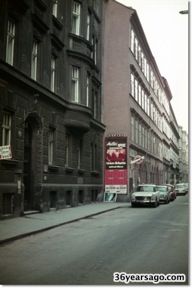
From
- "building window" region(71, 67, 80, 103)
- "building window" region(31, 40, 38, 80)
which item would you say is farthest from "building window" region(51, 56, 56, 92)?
"building window" region(71, 67, 80, 103)

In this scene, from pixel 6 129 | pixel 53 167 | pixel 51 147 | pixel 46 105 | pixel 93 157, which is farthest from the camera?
pixel 93 157

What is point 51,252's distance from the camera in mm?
10031

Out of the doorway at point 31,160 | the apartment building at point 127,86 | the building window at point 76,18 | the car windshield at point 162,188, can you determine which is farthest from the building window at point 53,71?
the car windshield at point 162,188

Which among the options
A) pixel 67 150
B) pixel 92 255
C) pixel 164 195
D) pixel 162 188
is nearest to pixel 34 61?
pixel 67 150

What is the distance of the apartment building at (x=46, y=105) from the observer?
16.8 m

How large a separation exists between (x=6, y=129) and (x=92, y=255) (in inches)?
334

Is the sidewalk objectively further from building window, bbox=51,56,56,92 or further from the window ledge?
building window, bbox=51,56,56,92

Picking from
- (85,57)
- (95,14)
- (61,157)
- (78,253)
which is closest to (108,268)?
(78,253)

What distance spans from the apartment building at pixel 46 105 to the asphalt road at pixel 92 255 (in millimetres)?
2947

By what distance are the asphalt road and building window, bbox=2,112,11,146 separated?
4036 mm

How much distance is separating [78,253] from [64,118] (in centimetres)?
1404

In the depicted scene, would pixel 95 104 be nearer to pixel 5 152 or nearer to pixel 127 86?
pixel 127 86

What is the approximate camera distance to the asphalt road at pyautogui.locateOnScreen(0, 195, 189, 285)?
23.7 feet

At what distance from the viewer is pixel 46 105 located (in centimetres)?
2059
